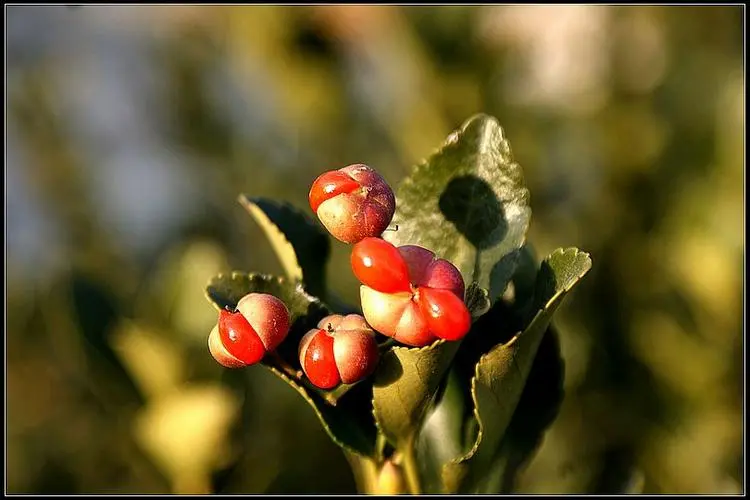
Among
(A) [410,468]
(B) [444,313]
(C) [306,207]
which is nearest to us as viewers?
(B) [444,313]

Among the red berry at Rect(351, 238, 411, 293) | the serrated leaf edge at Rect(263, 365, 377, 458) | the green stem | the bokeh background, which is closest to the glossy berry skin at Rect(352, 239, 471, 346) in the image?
the red berry at Rect(351, 238, 411, 293)

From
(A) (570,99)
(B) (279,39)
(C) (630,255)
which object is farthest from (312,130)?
(C) (630,255)

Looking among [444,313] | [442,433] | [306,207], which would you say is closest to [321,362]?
[444,313]

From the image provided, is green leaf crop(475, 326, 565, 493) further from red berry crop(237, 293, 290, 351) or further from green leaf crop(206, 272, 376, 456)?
red berry crop(237, 293, 290, 351)

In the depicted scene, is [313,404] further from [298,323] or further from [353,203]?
[353,203]

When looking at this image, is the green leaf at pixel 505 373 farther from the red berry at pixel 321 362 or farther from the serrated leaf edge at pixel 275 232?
the serrated leaf edge at pixel 275 232
